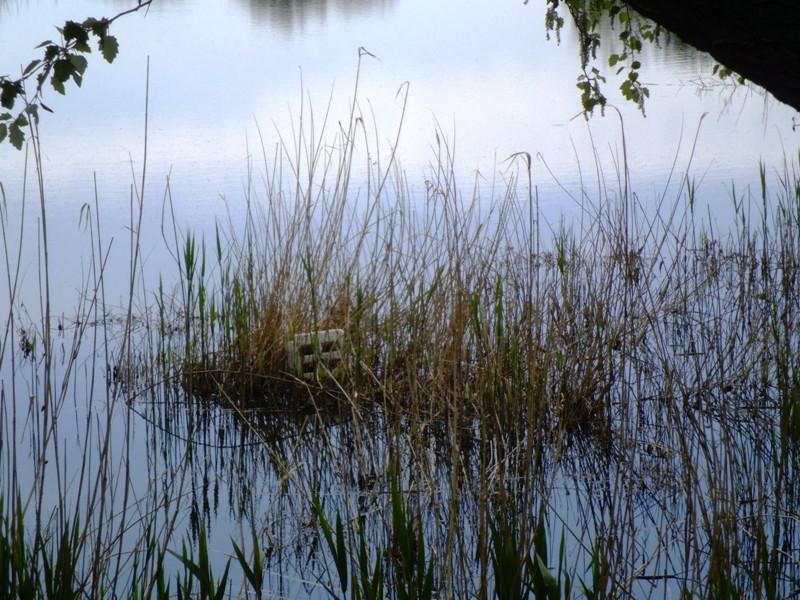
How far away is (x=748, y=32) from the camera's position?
38.2 inches

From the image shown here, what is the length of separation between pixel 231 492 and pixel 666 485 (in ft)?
3.14

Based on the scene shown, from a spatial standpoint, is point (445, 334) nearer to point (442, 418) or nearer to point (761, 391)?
point (442, 418)

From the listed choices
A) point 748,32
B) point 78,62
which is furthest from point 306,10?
point 748,32

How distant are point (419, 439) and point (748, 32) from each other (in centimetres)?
86

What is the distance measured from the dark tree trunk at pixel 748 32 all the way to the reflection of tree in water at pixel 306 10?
8.33m

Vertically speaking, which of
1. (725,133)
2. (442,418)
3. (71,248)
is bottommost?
(442,418)

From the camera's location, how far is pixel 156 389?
2561 mm

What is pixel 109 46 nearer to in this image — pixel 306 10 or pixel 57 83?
pixel 57 83

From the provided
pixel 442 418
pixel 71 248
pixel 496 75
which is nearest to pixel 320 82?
pixel 496 75

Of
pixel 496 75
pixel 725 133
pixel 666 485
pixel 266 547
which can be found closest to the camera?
pixel 266 547

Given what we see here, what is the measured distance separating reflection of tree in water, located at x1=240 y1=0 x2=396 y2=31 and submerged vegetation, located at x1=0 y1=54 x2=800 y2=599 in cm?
645

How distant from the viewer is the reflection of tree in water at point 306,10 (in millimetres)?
8953

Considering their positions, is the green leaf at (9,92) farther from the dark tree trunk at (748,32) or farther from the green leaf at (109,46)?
the dark tree trunk at (748,32)

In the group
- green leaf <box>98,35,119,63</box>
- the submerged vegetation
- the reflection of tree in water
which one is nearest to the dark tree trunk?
the submerged vegetation
